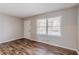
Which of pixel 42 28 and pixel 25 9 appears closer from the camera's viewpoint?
pixel 25 9

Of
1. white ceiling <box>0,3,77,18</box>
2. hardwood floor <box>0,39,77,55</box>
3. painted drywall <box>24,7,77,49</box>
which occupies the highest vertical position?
white ceiling <box>0,3,77,18</box>

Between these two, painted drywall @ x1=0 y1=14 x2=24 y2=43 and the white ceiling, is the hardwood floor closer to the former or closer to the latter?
painted drywall @ x1=0 y1=14 x2=24 y2=43

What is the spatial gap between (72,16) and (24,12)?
102 centimetres

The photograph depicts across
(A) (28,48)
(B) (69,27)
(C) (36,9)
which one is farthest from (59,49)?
(C) (36,9)

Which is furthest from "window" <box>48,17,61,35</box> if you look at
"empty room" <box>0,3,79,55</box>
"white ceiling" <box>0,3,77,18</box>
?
"white ceiling" <box>0,3,77,18</box>

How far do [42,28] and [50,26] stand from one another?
203 millimetres

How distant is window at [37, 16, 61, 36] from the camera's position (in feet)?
4.27

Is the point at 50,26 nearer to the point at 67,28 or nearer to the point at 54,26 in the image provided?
the point at 54,26

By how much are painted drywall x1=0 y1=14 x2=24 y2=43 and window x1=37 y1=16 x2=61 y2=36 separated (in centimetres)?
45

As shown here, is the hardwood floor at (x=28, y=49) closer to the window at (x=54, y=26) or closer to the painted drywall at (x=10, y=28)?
the painted drywall at (x=10, y=28)

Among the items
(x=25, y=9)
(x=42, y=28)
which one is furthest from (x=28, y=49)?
(x=25, y=9)

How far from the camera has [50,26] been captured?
1.34m

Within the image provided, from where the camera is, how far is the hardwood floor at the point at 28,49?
129 centimetres

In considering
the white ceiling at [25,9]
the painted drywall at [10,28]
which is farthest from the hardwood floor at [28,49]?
the white ceiling at [25,9]
